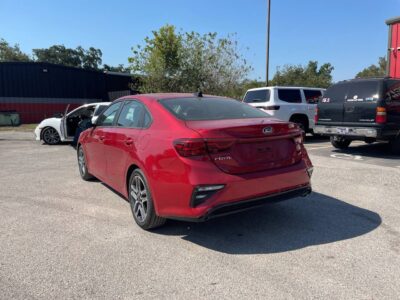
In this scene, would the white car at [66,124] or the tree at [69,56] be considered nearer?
the white car at [66,124]

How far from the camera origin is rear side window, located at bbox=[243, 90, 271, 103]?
12761mm

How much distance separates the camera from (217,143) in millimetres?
3713

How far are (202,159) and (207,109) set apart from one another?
1.05 metres

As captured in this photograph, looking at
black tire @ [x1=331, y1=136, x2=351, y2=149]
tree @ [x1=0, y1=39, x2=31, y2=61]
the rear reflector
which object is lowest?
black tire @ [x1=331, y1=136, x2=351, y2=149]

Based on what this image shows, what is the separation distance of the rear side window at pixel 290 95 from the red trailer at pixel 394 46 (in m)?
4.07

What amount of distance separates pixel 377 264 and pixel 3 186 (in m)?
6.17

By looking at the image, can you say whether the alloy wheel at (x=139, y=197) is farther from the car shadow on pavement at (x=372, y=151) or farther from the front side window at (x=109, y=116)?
the car shadow on pavement at (x=372, y=151)

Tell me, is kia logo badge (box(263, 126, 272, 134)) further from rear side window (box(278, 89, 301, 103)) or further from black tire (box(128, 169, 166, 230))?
rear side window (box(278, 89, 301, 103))

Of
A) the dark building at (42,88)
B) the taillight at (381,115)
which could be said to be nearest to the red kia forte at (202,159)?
the taillight at (381,115)

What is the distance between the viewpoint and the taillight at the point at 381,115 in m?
8.81

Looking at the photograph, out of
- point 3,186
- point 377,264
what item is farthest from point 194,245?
point 3,186

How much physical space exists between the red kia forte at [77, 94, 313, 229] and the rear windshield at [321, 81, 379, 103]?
543 centimetres

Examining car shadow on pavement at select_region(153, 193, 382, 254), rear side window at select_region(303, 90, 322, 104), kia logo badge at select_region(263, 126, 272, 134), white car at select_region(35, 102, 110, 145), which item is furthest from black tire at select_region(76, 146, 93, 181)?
rear side window at select_region(303, 90, 322, 104)

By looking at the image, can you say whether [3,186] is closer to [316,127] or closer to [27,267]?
[27,267]
